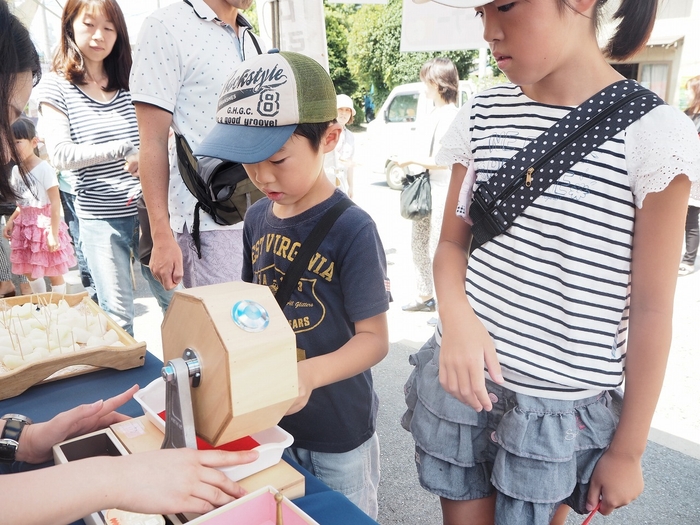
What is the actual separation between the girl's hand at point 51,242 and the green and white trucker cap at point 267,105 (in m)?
2.85

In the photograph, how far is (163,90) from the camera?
1.70m

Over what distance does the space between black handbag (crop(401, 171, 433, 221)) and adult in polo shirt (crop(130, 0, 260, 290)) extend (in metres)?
2.16

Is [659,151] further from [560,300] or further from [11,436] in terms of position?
[11,436]

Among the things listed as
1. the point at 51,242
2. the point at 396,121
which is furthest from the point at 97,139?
the point at 396,121

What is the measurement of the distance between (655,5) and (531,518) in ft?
3.31

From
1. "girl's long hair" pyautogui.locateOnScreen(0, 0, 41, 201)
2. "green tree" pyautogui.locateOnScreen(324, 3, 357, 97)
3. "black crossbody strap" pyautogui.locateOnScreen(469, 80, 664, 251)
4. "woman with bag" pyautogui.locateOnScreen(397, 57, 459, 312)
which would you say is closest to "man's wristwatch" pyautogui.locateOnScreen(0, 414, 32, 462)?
"girl's long hair" pyautogui.locateOnScreen(0, 0, 41, 201)

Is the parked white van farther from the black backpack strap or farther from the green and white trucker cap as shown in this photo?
the green and white trucker cap

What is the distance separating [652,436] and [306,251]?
2307 millimetres

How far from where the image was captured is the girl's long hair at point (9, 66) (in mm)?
1077

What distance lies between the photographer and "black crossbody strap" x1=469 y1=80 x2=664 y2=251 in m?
0.90

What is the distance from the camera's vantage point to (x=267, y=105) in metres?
1.12

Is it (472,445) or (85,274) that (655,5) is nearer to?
(472,445)

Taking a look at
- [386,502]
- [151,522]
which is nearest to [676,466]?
[386,502]

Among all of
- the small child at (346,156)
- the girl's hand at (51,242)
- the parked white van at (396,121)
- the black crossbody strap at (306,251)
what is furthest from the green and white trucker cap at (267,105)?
the parked white van at (396,121)
